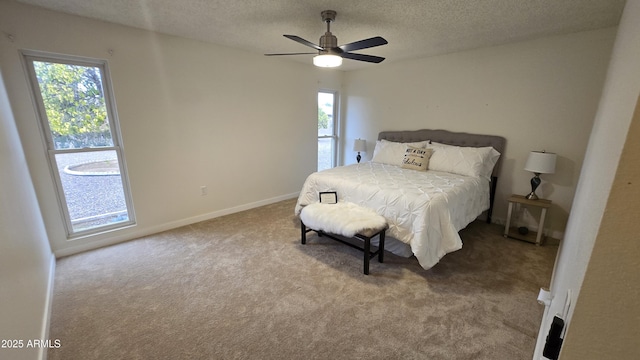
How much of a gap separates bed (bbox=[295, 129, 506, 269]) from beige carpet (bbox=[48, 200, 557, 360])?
1.15 feet

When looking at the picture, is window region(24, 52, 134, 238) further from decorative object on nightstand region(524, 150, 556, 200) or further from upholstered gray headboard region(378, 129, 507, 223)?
decorative object on nightstand region(524, 150, 556, 200)

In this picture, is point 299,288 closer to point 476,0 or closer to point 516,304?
point 516,304

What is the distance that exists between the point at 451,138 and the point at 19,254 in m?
4.51

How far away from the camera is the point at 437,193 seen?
8.13ft

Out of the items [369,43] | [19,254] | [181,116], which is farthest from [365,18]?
[19,254]

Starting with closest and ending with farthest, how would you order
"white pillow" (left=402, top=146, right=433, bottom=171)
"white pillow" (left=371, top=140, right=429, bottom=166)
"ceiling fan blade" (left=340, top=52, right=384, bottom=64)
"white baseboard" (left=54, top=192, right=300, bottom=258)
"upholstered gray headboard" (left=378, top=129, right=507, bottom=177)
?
"ceiling fan blade" (left=340, top=52, right=384, bottom=64)
"white baseboard" (left=54, top=192, right=300, bottom=258)
"upholstered gray headboard" (left=378, top=129, right=507, bottom=177)
"white pillow" (left=402, top=146, right=433, bottom=171)
"white pillow" (left=371, top=140, right=429, bottom=166)

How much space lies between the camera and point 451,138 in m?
3.79

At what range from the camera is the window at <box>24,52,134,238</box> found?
2443 mm

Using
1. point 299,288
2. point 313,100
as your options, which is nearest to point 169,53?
point 313,100

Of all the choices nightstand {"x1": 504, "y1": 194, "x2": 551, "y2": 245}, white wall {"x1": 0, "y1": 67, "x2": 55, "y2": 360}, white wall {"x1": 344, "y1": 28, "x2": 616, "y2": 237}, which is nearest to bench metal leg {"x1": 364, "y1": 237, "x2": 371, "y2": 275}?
nightstand {"x1": 504, "y1": 194, "x2": 551, "y2": 245}

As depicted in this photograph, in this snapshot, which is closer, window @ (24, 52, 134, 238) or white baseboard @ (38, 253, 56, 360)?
white baseboard @ (38, 253, 56, 360)

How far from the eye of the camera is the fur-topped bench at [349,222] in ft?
7.64

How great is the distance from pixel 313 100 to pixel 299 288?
335 cm

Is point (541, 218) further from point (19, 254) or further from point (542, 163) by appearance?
point (19, 254)
